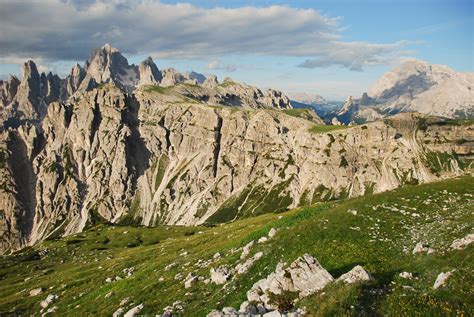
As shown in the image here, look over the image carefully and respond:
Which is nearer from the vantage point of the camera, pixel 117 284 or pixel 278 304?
pixel 278 304

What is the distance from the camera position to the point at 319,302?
2341cm

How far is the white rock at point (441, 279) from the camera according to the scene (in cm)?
2302

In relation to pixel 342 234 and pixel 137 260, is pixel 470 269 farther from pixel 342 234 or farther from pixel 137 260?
pixel 137 260

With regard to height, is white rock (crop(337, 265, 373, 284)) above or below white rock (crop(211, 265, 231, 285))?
above

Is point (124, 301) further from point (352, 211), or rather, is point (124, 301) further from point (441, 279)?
point (441, 279)

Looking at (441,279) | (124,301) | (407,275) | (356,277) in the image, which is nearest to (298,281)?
(356,277)

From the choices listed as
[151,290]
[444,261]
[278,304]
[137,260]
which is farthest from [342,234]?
[137,260]

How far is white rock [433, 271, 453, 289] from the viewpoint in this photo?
23016 millimetres

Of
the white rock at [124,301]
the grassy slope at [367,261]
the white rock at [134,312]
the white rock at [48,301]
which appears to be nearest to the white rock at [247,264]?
the grassy slope at [367,261]

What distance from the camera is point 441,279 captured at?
77.4 feet

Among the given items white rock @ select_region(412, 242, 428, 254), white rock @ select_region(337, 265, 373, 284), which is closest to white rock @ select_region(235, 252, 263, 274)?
white rock @ select_region(337, 265, 373, 284)

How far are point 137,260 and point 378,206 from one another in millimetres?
63486

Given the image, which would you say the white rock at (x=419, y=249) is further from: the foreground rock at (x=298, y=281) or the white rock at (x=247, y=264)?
the white rock at (x=247, y=264)

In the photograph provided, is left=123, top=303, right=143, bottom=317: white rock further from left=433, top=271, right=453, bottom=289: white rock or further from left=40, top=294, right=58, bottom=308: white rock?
left=40, top=294, right=58, bottom=308: white rock
